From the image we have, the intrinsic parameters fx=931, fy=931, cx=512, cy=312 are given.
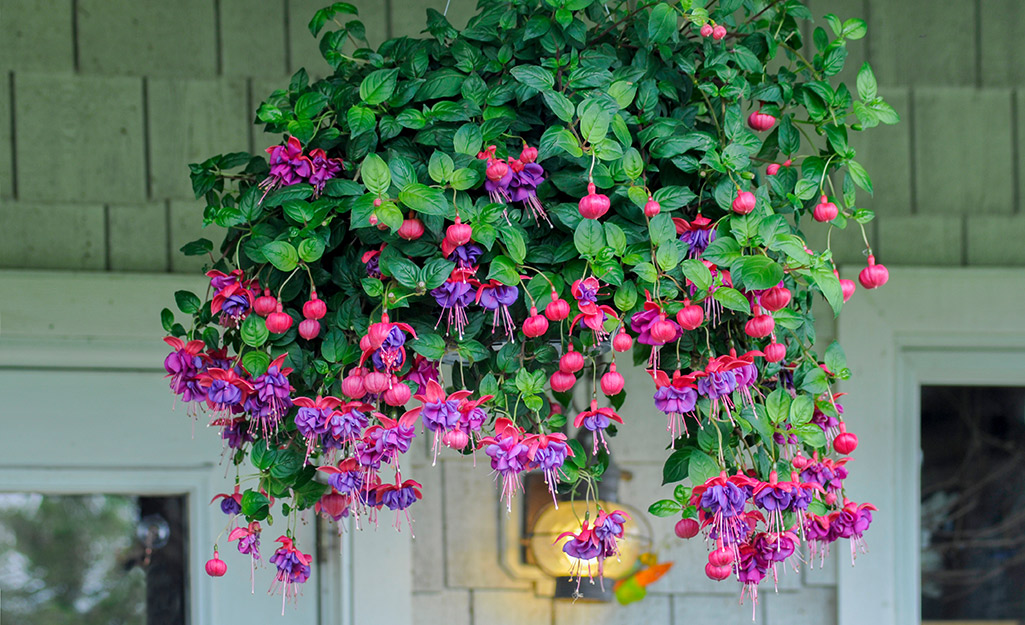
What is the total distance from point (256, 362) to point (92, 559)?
0.95m

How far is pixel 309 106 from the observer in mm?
979

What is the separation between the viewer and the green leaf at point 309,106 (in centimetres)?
98

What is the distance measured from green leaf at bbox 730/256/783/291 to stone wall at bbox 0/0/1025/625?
0.82 metres

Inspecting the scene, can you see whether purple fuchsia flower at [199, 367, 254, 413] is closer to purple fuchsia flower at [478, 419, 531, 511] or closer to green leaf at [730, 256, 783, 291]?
purple fuchsia flower at [478, 419, 531, 511]

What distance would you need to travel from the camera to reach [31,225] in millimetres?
1602

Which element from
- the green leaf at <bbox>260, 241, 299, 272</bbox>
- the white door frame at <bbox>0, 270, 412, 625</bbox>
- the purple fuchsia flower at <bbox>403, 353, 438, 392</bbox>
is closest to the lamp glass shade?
the white door frame at <bbox>0, 270, 412, 625</bbox>

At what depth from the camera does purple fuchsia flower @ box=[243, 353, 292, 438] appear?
0.91 meters

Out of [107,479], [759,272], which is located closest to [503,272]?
[759,272]

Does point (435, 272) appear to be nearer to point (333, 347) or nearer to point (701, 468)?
point (333, 347)

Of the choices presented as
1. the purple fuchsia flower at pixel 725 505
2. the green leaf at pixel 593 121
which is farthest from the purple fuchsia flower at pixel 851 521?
the green leaf at pixel 593 121

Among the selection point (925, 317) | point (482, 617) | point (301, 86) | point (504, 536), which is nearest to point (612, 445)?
point (504, 536)

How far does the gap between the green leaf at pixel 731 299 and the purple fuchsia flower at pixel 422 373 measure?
0.28 meters

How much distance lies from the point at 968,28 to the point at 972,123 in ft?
0.57

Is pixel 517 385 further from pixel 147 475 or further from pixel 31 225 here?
pixel 31 225
